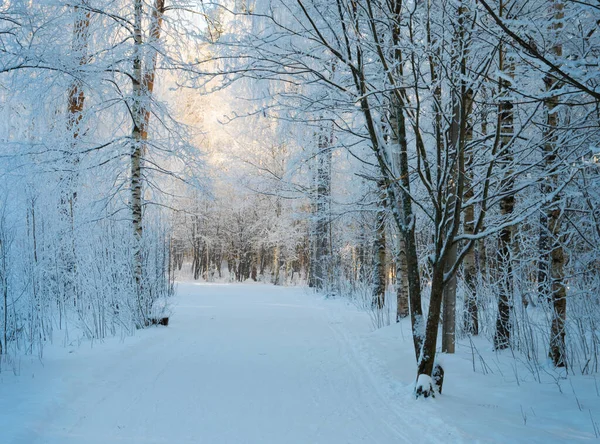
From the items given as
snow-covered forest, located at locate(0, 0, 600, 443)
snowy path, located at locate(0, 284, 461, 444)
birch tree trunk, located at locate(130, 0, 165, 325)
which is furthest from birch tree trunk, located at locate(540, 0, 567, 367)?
birch tree trunk, located at locate(130, 0, 165, 325)

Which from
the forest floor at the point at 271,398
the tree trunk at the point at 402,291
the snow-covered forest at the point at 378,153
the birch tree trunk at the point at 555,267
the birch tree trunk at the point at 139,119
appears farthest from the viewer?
the tree trunk at the point at 402,291

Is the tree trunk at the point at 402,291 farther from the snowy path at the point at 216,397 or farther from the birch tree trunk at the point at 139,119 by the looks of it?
the birch tree trunk at the point at 139,119

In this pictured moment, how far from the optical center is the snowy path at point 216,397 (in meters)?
3.27

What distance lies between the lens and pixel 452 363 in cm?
546

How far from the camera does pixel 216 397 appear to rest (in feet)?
13.7

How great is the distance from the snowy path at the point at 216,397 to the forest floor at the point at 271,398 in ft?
0.04

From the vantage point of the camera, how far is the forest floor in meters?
3.27

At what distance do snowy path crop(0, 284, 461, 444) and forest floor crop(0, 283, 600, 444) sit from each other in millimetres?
13

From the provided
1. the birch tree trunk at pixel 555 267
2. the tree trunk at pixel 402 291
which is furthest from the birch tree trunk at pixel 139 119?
the birch tree trunk at pixel 555 267

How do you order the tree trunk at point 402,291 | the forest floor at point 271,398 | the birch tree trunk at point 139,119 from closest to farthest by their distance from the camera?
the forest floor at point 271,398 < the birch tree trunk at point 139,119 < the tree trunk at point 402,291

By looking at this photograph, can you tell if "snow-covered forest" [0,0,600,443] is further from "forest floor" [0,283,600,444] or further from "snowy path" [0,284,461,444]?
"snowy path" [0,284,461,444]

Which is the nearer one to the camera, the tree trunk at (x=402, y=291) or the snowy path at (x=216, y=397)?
the snowy path at (x=216, y=397)

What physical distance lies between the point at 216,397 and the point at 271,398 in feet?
1.76

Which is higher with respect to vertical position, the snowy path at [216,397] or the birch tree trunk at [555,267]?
the birch tree trunk at [555,267]
